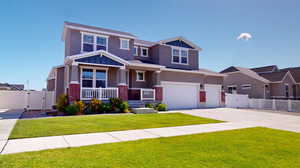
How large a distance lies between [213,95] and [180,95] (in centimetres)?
495

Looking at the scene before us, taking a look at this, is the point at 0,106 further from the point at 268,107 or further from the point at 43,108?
the point at 268,107

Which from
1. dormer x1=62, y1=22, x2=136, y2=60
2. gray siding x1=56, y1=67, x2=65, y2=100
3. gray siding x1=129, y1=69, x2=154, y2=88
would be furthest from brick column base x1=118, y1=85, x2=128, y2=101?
gray siding x1=56, y1=67, x2=65, y2=100

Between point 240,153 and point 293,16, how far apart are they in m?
16.7

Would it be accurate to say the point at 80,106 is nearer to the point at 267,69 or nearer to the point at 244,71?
the point at 244,71

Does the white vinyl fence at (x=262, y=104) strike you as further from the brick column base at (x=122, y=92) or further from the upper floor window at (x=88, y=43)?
the upper floor window at (x=88, y=43)

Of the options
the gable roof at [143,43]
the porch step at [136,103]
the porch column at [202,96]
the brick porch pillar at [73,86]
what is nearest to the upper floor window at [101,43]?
the brick porch pillar at [73,86]

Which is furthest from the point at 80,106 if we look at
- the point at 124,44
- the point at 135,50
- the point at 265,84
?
the point at 265,84

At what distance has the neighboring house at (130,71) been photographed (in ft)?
45.8

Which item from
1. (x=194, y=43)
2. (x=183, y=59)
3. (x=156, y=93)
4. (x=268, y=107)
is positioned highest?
(x=194, y=43)

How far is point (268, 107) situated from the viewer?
21469mm

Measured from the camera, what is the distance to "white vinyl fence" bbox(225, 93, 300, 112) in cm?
1974

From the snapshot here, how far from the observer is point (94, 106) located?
13.0m

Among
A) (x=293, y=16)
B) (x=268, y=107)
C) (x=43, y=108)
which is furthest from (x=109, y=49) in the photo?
(x=268, y=107)

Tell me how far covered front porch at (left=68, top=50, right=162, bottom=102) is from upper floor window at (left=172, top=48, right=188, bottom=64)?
3.97 meters
